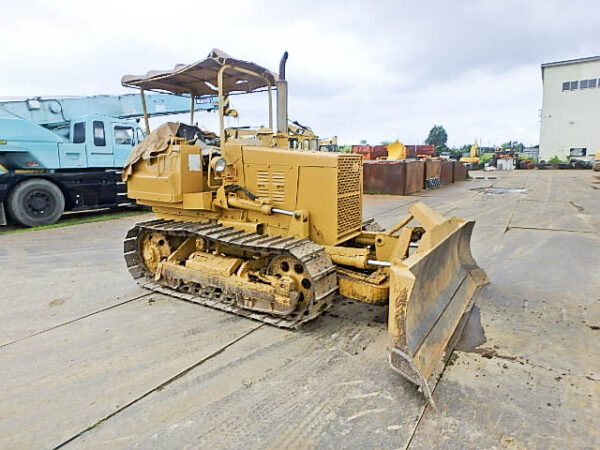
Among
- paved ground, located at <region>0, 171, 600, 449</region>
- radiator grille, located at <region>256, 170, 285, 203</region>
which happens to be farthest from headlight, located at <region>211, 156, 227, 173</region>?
paved ground, located at <region>0, 171, 600, 449</region>

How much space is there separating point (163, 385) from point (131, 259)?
9.38 ft

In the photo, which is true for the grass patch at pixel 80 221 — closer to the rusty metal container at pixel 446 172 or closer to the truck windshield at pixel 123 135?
the truck windshield at pixel 123 135

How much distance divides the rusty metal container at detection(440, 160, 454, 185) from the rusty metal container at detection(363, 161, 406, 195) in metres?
6.09

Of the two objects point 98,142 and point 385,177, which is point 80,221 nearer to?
point 98,142

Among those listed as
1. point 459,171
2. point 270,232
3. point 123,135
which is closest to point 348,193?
point 270,232

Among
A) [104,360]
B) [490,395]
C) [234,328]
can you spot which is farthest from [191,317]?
[490,395]

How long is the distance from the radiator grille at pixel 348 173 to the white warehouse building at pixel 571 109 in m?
49.1

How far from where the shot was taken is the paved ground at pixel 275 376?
8.46ft

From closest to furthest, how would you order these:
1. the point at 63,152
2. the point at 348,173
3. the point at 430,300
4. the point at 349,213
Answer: the point at 430,300 < the point at 348,173 < the point at 349,213 < the point at 63,152

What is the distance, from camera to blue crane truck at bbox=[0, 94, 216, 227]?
1030 centimetres

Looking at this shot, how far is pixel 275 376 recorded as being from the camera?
10.6ft

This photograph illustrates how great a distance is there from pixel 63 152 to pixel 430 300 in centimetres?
1110

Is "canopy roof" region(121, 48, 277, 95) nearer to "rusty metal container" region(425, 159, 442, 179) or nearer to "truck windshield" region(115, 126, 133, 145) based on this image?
"truck windshield" region(115, 126, 133, 145)

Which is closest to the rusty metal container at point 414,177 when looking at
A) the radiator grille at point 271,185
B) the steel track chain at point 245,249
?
the radiator grille at point 271,185
